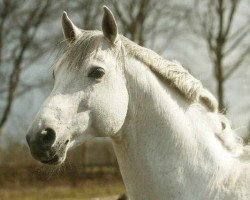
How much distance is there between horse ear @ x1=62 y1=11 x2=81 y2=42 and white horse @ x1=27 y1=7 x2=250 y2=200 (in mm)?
20

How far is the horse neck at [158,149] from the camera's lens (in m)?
4.18

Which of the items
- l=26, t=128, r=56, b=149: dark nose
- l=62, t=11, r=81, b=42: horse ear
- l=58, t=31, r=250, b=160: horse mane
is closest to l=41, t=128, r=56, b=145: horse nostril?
l=26, t=128, r=56, b=149: dark nose

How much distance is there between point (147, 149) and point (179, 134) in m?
0.30

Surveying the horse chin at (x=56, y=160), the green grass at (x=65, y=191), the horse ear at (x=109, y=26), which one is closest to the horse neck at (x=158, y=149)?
the horse ear at (x=109, y=26)

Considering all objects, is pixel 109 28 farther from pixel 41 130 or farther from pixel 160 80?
pixel 41 130

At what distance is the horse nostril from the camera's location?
386 centimetres

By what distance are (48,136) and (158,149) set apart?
92 cm

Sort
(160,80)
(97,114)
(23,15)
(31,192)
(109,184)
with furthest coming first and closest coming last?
1. (109,184)
2. (31,192)
3. (23,15)
4. (160,80)
5. (97,114)

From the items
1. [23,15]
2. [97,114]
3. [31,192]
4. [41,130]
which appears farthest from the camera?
[31,192]

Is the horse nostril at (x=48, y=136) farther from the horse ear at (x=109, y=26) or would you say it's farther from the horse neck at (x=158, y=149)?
the horse ear at (x=109, y=26)

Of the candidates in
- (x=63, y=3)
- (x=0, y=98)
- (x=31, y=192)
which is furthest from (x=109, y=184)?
(x=63, y=3)

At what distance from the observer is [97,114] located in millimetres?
4156

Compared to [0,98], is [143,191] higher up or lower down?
higher up

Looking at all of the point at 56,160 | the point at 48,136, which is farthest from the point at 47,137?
the point at 56,160
